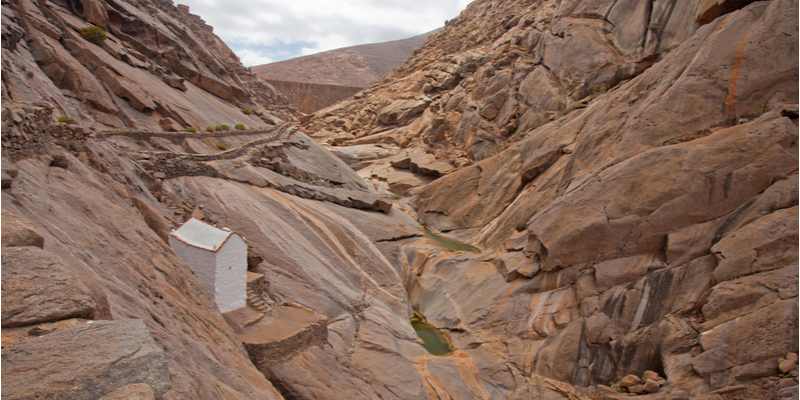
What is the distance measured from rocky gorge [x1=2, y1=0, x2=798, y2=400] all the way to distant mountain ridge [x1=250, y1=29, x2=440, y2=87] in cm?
9382

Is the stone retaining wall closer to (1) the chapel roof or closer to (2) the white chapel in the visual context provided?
(2) the white chapel

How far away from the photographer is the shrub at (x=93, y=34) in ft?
87.4

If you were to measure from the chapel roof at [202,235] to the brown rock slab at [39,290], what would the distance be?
6.63 meters

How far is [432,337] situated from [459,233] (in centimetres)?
940

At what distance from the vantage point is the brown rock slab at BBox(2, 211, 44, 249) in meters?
5.33

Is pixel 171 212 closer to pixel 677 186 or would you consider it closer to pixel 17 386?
pixel 17 386

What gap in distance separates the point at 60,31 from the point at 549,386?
33.8m

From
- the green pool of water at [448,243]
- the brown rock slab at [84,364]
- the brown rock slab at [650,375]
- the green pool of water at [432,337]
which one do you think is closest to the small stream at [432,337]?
the green pool of water at [432,337]

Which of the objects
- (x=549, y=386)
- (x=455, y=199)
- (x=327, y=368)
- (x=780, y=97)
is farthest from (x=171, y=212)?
(x=780, y=97)

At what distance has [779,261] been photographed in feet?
37.2

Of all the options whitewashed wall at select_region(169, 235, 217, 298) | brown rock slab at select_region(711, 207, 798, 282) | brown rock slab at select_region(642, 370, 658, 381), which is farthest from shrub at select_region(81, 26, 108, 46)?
brown rock slab at select_region(711, 207, 798, 282)

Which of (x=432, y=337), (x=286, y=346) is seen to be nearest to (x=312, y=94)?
(x=432, y=337)

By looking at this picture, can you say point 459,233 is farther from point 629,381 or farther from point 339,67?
point 339,67

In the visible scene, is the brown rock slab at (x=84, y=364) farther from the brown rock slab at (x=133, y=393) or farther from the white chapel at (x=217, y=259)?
→ the white chapel at (x=217, y=259)
